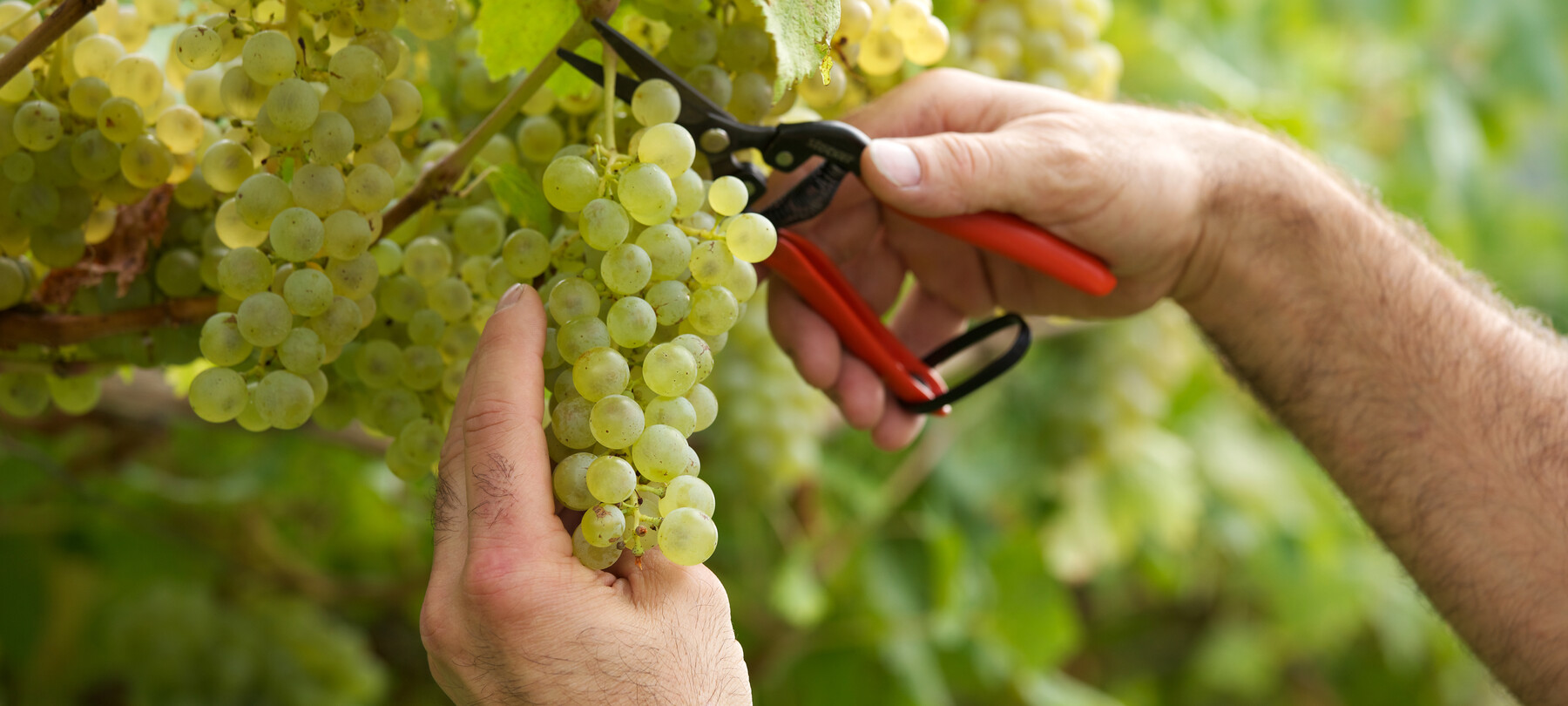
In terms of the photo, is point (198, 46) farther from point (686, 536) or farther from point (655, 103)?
point (686, 536)

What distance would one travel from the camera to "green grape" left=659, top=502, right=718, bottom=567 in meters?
0.41

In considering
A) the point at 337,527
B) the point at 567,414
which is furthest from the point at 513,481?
the point at 337,527

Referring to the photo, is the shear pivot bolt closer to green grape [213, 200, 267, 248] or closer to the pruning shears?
the pruning shears

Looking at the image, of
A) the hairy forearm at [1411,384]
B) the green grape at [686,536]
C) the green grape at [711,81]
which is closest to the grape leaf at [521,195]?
the green grape at [711,81]

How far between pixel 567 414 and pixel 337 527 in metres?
A: 1.32

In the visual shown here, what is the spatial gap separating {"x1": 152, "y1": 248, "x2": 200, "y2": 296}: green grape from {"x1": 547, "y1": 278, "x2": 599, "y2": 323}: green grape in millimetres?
231

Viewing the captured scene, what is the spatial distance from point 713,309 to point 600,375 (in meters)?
0.07

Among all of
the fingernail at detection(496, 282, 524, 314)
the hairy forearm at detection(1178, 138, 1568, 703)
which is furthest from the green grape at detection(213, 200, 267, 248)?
the hairy forearm at detection(1178, 138, 1568, 703)

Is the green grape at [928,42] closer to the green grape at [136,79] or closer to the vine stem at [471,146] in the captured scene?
the vine stem at [471,146]

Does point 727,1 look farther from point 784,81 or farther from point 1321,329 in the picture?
point 1321,329

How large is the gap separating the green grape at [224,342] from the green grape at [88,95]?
142mm

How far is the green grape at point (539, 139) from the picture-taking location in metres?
0.58

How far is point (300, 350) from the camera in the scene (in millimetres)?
462

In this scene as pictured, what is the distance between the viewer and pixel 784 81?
0.45 metres
